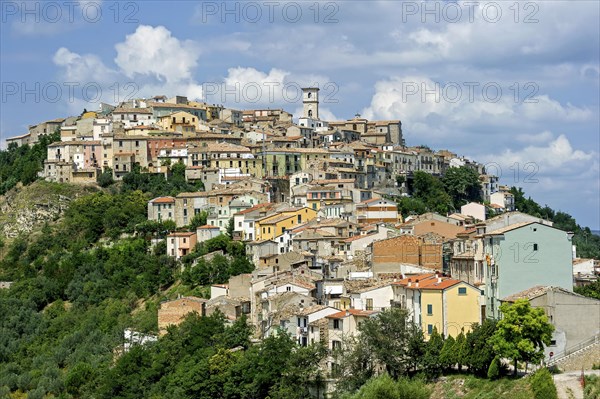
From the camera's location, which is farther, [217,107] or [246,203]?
[217,107]

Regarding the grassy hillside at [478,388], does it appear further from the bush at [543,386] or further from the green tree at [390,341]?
the green tree at [390,341]

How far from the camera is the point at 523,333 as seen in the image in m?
39.8

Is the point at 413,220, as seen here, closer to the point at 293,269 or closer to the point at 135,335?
the point at 293,269

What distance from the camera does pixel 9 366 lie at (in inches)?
2630

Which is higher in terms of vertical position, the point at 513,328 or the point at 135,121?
the point at 135,121

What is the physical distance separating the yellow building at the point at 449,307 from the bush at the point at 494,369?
4.14 meters

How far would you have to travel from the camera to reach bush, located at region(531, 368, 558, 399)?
37438 millimetres

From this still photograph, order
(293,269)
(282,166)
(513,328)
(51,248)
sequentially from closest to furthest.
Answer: (513,328), (293,269), (51,248), (282,166)

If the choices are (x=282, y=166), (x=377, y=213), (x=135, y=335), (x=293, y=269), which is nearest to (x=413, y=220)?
(x=377, y=213)

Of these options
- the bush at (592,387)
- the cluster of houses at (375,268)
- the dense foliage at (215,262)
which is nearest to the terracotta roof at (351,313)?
the cluster of houses at (375,268)

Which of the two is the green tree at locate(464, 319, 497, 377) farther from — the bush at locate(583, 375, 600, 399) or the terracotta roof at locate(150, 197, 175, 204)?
the terracotta roof at locate(150, 197, 175, 204)

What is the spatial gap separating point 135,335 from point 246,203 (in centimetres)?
1758

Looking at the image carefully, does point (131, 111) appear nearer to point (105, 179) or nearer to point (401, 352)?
point (105, 179)

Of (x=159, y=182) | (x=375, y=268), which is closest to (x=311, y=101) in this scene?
(x=159, y=182)
